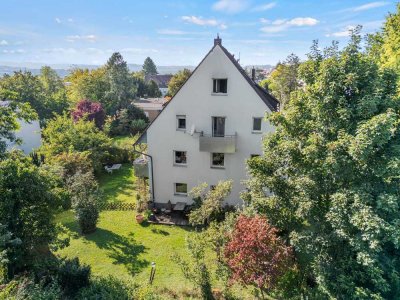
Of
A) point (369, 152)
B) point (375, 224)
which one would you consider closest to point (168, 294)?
point (375, 224)

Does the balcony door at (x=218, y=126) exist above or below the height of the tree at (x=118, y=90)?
below

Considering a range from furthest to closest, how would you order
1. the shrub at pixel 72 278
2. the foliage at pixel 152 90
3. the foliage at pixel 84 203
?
1. the foliage at pixel 152 90
2. the foliage at pixel 84 203
3. the shrub at pixel 72 278

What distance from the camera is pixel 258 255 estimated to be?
1339cm

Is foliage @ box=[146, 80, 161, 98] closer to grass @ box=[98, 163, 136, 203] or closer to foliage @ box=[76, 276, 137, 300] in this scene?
grass @ box=[98, 163, 136, 203]

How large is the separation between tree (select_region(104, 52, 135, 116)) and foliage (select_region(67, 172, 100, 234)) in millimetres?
41469

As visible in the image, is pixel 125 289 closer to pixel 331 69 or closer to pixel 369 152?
pixel 369 152

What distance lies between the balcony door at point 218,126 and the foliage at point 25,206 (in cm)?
1390

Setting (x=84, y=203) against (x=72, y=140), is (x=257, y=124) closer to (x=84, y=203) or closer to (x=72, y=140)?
(x=84, y=203)

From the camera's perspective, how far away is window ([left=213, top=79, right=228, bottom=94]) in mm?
22953

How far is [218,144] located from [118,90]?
146 feet

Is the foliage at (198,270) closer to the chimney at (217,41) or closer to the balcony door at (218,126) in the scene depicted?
the balcony door at (218,126)

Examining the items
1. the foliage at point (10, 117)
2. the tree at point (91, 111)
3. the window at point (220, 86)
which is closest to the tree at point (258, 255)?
the window at point (220, 86)

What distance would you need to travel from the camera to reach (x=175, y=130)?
24781 millimetres

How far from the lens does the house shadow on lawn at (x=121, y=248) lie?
19.2m
